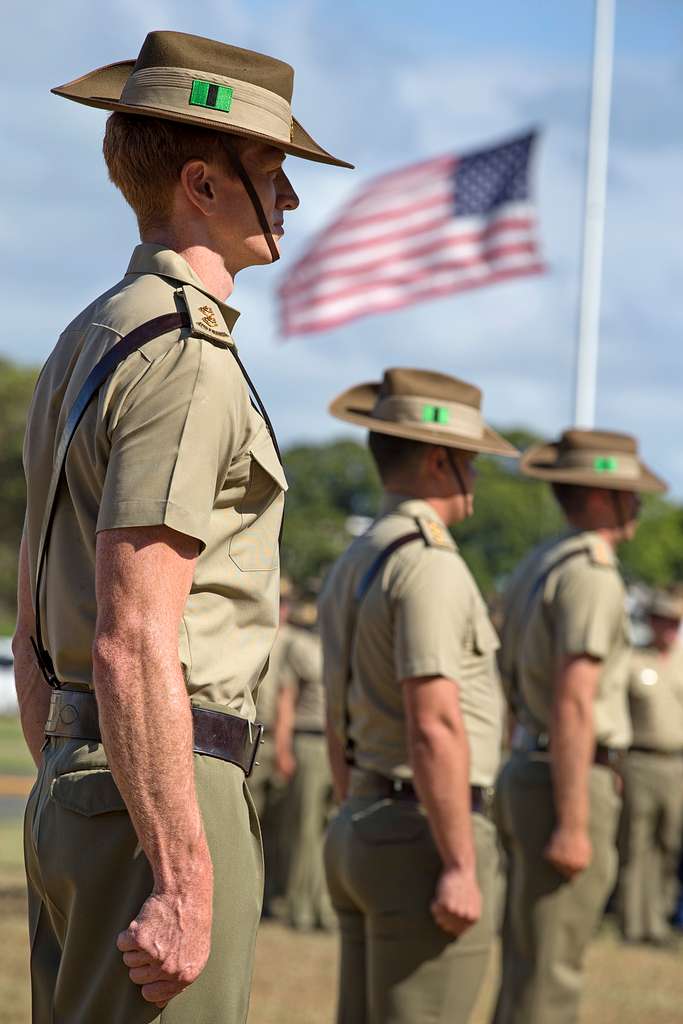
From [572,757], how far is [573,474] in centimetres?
134

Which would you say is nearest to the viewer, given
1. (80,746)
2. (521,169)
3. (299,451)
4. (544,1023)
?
(80,746)

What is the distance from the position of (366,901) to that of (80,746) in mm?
2007

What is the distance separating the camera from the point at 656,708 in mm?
11281

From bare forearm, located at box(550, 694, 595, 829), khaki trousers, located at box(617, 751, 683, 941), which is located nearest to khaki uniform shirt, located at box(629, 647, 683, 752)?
khaki trousers, located at box(617, 751, 683, 941)

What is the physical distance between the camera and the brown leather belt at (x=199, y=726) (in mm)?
2520

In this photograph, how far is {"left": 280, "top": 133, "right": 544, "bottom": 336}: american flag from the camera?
14.3 m

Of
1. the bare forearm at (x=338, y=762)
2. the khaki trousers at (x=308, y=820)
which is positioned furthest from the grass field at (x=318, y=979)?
the bare forearm at (x=338, y=762)

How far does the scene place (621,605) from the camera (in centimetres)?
579

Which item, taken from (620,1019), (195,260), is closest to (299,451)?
(620,1019)

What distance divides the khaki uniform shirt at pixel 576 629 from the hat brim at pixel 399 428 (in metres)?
0.77

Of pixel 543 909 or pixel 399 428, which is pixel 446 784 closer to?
pixel 399 428

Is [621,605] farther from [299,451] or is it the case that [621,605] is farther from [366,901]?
[299,451]

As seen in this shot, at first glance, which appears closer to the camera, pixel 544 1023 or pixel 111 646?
pixel 111 646

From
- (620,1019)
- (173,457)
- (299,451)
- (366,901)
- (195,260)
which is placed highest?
Answer: (299,451)
